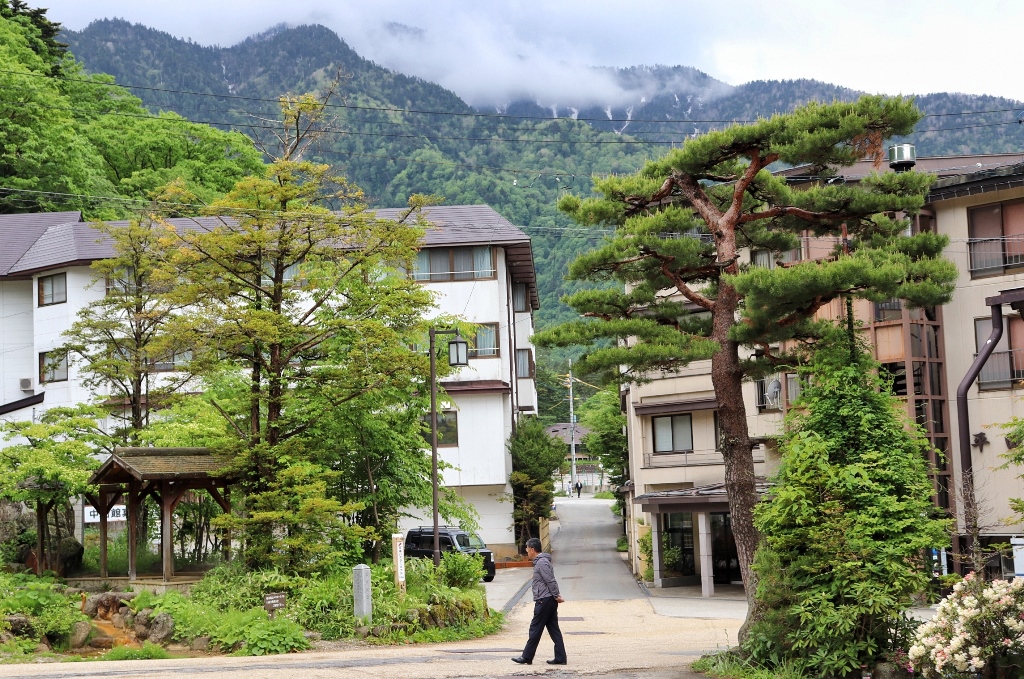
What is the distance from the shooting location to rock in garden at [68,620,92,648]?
2030 centimetres

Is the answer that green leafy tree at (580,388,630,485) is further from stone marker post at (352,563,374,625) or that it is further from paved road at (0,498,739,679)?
stone marker post at (352,563,374,625)

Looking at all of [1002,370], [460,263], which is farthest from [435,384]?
[460,263]

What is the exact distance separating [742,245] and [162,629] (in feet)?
41.9

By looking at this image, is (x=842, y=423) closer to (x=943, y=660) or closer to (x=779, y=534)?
(x=779, y=534)

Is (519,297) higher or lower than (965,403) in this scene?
higher

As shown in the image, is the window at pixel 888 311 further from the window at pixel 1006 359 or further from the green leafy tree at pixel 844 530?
the green leafy tree at pixel 844 530

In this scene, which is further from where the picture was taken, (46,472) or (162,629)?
(46,472)

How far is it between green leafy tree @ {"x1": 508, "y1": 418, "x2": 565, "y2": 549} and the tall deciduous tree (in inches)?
1031

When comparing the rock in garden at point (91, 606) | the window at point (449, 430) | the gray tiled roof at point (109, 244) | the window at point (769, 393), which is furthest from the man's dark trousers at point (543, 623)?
the window at point (449, 430)

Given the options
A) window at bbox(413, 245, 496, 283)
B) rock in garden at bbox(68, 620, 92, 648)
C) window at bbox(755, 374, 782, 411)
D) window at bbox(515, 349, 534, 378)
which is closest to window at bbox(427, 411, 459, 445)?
window at bbox(413, 245, 496, 283)

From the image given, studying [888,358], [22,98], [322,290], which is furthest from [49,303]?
[888,358]

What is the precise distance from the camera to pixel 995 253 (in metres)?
28.4

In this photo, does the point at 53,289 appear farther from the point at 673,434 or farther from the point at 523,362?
the point at 673,434

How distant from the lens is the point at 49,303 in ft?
143
